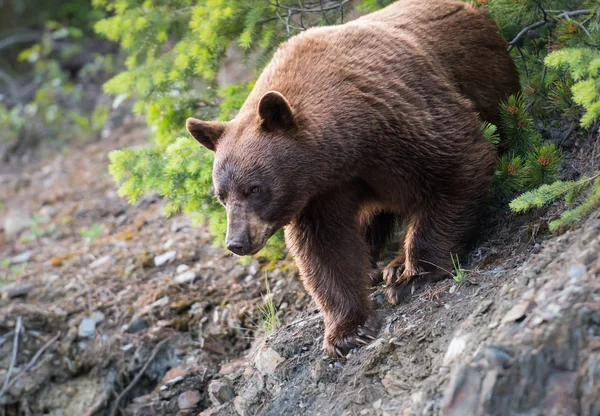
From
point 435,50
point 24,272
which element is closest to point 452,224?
point 435,50

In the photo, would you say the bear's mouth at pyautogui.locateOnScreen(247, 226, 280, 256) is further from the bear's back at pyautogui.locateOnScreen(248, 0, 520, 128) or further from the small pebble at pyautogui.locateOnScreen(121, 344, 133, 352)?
the small pebble at pyautogui.locateOnScreen(121, 344, 133, 352)

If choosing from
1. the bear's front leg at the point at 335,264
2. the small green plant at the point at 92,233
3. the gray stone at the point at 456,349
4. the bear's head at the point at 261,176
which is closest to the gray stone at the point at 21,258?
the small green plant at the point at 92,233

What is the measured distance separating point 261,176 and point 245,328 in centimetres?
193

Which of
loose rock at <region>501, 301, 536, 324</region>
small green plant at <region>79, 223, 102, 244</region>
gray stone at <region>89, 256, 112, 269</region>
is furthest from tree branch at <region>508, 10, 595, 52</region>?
small green plant at <region>79, 223, 102, 244</region>

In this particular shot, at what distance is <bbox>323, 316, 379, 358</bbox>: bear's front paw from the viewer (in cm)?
440

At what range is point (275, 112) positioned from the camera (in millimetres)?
4082

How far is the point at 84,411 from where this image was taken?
5840mm

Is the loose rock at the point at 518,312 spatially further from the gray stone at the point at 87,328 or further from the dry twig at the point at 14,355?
the dry twig at the point at 14,355

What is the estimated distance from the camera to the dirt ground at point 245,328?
304cm

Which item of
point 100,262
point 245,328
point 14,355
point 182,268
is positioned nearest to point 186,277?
point 182,268

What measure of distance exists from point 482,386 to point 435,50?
2586 millimetres

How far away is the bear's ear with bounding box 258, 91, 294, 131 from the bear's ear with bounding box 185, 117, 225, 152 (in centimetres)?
35

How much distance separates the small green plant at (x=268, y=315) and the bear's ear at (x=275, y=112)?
158 cm

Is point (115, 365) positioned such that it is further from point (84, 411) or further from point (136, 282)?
point (136, 282)
